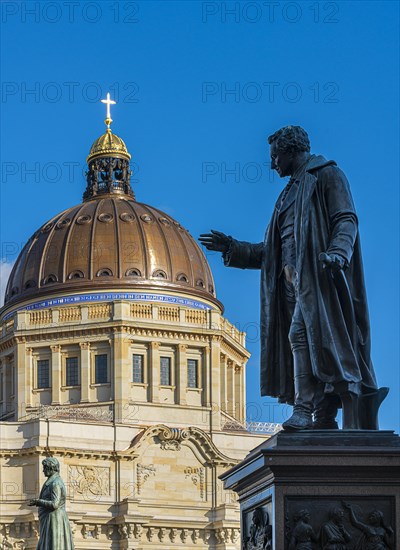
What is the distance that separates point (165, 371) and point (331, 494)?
272 ft

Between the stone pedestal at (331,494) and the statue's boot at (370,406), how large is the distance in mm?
471

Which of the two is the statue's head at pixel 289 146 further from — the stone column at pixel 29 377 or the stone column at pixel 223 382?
the stone column at pixel 223 382

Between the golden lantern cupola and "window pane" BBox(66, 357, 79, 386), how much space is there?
14287 mm

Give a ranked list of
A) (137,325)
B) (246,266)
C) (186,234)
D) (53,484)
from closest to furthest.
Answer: (246,266)
(53,484)
(137,325)
(186,234)

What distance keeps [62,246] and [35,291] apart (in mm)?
3523

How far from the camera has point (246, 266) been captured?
12875 mm

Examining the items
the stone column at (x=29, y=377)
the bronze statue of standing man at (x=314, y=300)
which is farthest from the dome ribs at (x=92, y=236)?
the bronze statue of standing man at (x=314, y=300)

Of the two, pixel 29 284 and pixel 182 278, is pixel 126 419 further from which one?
pixel 29 284

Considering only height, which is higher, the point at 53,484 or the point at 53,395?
the point at 53,395

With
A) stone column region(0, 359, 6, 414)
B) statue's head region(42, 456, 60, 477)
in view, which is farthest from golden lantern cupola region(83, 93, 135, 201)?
Result: statue's head region(42, 456, 60, 477)

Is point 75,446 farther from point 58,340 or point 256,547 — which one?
point 256,547

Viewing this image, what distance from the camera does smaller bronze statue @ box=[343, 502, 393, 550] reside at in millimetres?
11125

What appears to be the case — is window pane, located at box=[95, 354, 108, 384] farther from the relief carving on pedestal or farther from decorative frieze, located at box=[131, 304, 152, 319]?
the relief carving on pedestal

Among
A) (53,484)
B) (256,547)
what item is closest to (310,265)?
(256,547)
